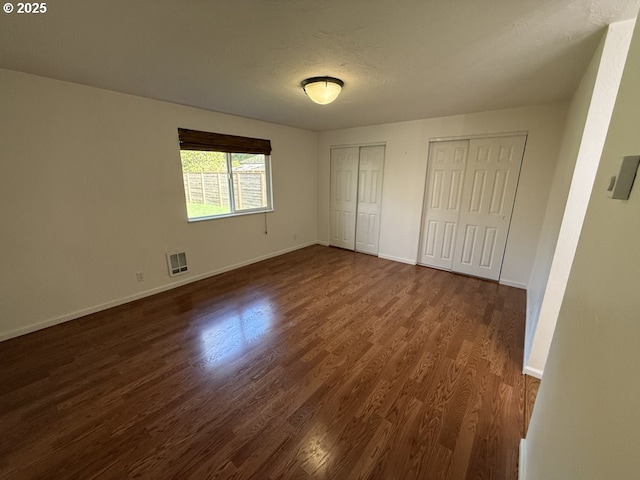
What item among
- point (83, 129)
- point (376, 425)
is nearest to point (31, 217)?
point (83, 129)

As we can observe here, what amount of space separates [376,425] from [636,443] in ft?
4.41

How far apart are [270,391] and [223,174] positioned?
120 inches

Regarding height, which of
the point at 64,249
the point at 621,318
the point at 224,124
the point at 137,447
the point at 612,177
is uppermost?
the point at 224,124

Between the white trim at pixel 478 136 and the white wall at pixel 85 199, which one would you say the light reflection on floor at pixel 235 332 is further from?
the white trim at pixel 478 136

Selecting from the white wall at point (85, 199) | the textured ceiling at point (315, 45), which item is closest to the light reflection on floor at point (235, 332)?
the white wall at point (85, 199)

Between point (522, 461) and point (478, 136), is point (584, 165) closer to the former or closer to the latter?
point (522, 461)

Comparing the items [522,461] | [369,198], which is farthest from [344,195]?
[522,461]

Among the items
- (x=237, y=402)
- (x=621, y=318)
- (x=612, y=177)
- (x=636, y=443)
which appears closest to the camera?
(x=636, y=443)

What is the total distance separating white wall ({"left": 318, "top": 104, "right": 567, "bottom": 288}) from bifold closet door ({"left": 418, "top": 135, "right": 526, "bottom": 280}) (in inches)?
4.4

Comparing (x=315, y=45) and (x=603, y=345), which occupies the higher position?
(x=315, y=45)

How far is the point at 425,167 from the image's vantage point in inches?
153

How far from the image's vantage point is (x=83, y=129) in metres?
2.44

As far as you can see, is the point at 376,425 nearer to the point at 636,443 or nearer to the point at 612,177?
the point at 636,443

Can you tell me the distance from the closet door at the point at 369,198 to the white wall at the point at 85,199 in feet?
7.44
